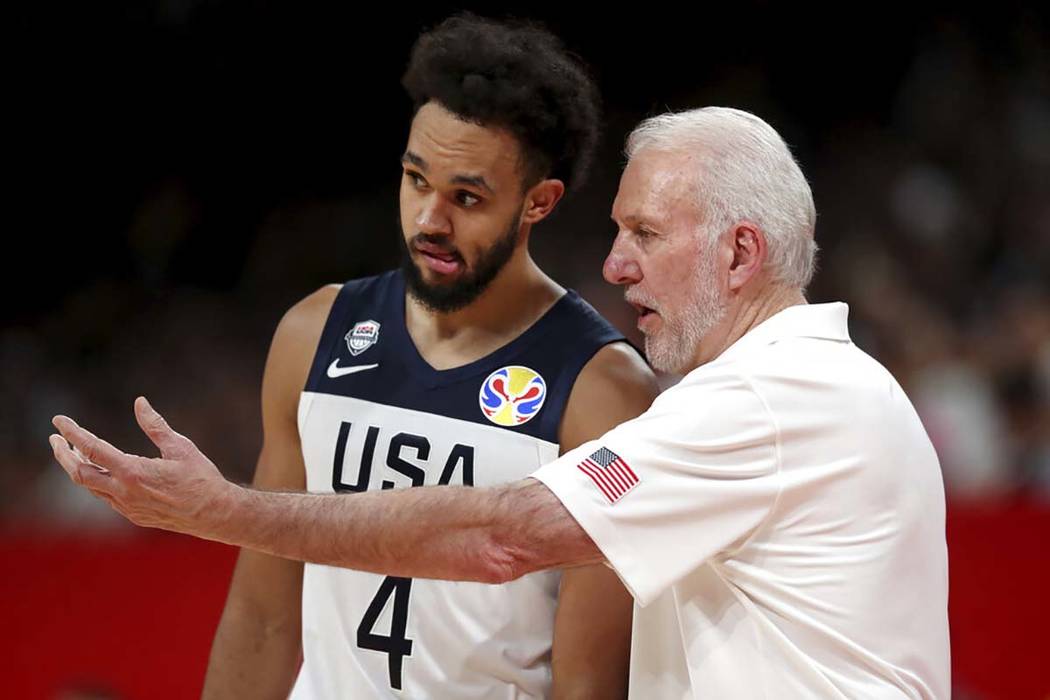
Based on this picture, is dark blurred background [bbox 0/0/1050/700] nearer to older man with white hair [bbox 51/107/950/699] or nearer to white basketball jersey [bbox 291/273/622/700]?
white basketball jersey [bbox 291/273/622/700]

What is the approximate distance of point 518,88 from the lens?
3633mm

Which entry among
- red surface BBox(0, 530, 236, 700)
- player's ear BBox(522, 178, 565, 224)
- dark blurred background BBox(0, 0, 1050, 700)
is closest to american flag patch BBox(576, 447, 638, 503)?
player's ear BBox(522, 178, 565, 224)

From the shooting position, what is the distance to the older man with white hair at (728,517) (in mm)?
2869

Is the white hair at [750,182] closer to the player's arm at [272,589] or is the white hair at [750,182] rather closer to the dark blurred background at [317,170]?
the player's arm at [272,589]

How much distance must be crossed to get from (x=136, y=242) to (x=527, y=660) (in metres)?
8.68

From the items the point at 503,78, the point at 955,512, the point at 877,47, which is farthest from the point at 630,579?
the point at 877,47

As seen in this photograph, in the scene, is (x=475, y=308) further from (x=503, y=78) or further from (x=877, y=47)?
(x=877, y=47)

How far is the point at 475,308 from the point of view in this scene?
3.74m


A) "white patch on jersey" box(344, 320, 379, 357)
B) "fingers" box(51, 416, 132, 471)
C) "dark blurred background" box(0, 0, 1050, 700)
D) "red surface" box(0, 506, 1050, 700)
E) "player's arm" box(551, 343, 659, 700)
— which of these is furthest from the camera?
"dark blurred background" box(0, 0, 1050, 700)

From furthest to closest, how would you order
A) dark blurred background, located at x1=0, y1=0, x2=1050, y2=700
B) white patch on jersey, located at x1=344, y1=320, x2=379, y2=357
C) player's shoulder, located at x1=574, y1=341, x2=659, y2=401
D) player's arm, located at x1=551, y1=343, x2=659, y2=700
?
dark blurred background, located at x1=0, y1=0, x2=1050, y2=700, white patch on jersey, located at x1=344, y1=320, x2=379, y2=357, player's shoulder, located at x1=574, y1=341, x2=659, y2=401, player's arm, located at x1=551, y1=343, x2=659, y2=700

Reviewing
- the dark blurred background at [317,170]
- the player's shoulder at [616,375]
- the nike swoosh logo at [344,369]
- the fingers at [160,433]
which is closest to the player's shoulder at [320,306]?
the nike swoosh logo at [344,369]

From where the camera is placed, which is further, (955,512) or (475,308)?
(955,512)

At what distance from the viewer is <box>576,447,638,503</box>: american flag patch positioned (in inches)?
113

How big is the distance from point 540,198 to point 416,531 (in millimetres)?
1104
